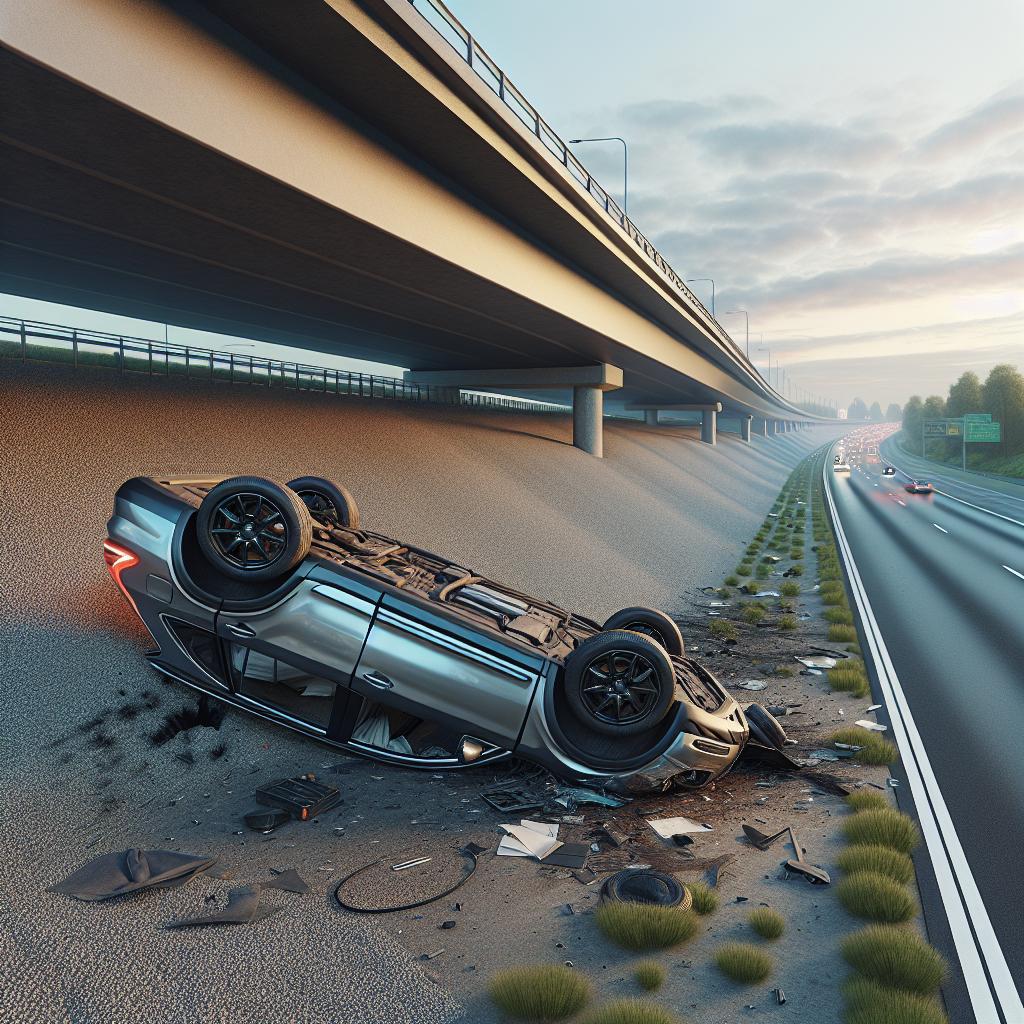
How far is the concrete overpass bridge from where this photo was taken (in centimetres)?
792

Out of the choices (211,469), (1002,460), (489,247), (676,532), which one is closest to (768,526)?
(676,532)

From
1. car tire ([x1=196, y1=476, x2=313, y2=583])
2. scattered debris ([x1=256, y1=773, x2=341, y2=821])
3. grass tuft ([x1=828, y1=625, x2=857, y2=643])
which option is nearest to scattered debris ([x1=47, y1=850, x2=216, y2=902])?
scattered debris ([x1=256, y1=773, x2=341, y2=821])

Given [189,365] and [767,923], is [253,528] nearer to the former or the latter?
[767,923]

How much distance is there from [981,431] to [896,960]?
247 feet

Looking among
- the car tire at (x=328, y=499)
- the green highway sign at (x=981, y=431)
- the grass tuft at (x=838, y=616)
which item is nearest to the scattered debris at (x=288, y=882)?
the car tire at (x=328, y=499)

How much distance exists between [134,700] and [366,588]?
2.72 m

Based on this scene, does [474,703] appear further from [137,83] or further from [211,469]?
[211,469]

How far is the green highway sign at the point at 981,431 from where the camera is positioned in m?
65.3

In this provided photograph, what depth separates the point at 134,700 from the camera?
6805 mm

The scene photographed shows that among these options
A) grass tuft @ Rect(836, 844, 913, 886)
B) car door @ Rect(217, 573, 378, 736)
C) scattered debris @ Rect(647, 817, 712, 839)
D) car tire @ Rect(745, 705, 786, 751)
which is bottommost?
scattered debris @ Rect(647, 817, 712, 839)

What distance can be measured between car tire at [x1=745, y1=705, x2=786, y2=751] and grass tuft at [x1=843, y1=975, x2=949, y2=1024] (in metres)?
2.99

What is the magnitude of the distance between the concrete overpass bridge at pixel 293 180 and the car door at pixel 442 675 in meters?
6.32

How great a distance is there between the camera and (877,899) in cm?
484

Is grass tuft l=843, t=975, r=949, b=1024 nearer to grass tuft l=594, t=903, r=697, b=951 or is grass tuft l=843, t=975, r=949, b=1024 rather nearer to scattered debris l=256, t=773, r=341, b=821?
grass tuft l=594, t=903, r=697, b=951
